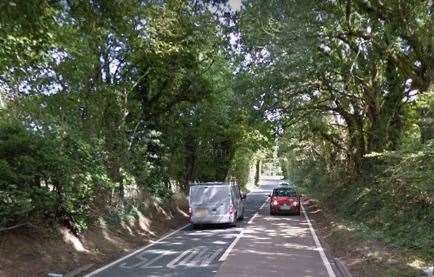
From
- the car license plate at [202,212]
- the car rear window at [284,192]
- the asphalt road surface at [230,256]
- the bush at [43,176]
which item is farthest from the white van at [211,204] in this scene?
the car rear window at [284,192]

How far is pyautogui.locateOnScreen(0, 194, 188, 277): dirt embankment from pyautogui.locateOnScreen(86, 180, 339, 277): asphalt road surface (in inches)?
30.7

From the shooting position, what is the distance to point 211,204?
2484 centimetres

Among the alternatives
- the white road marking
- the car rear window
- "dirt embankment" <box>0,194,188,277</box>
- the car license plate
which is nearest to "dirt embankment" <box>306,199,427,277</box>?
the white road marking

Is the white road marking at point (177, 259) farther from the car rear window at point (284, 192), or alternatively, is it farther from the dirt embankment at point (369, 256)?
the car rear window at point (284, 192)

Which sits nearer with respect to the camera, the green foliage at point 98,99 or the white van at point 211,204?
the green foliage at point 98,99

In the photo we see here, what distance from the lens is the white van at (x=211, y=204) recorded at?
81.3 ft

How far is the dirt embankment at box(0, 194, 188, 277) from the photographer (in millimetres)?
12664

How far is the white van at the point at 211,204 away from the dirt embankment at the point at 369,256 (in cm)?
533

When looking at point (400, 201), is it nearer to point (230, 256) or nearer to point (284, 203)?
point (230, 256)

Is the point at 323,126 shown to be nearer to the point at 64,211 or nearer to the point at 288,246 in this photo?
the point at 288,246

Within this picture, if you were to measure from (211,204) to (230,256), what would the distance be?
9.54 meters

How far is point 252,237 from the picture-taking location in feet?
67.2

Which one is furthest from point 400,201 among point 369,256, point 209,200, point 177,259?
point 177,259

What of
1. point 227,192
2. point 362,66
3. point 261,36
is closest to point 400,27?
point 261,36
